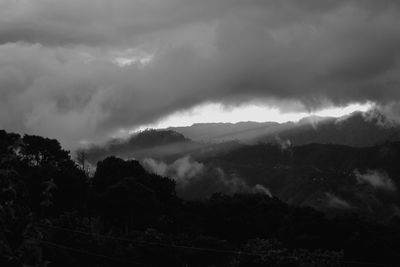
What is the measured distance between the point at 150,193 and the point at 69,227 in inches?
945

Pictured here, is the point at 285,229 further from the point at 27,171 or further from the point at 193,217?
the point at 27,171

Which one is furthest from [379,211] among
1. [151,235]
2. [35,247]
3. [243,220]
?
[35,247]

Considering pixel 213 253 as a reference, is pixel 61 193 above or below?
above

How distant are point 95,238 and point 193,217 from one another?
2770cm

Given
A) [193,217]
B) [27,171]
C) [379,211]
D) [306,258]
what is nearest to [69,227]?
[306,258]

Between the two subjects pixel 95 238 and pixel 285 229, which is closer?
pixel 95 238

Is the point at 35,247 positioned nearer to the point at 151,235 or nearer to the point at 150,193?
the point at 151,235

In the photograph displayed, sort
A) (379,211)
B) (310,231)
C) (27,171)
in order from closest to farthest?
(310,231) → (27,171) → (379,211)

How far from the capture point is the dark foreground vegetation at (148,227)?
872cm

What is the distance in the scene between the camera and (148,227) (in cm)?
5784

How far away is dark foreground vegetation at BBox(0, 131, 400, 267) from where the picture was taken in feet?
28.6

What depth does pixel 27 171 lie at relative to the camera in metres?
61.0

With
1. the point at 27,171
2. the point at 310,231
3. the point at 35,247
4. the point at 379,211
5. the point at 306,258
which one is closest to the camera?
the point at 35,247

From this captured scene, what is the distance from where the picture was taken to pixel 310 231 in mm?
56312
